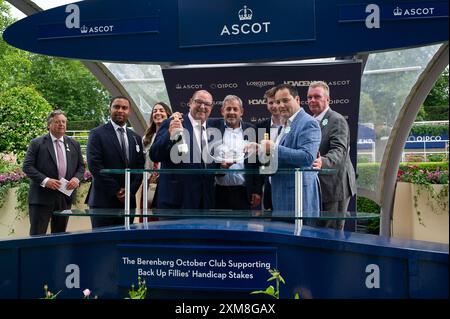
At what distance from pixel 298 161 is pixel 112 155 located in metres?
1.70

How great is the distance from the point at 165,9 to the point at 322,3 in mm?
1057

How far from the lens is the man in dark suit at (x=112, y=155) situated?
4.32 metres

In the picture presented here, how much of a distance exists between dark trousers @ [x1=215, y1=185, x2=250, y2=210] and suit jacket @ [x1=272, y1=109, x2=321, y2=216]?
63 cm

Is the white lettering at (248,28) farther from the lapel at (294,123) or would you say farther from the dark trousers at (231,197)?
the dark trousers at (231,197)

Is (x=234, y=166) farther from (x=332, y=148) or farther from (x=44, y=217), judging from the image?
(x=44, y=217)

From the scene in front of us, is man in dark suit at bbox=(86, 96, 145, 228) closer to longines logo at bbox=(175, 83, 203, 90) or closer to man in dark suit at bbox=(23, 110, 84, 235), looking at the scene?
man in dark suit at bbox=(23, 110, 84, 235)

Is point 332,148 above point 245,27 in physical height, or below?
below

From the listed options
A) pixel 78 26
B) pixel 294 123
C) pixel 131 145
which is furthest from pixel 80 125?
pixel 294 123

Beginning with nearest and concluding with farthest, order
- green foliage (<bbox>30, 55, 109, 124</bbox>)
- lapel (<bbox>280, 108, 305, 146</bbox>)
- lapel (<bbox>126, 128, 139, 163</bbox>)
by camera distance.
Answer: lapel (<bbox>280, 108, 305, 146</bbox>) → lapel (<bbox>126, 128, 139, 163</bbox>) → green foliage (<bbox>30, 55, 109, 124</bbox>)

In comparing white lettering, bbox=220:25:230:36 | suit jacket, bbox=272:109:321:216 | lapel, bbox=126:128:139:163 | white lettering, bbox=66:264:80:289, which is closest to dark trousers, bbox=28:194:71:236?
lapel, bbox=126:128:139:163

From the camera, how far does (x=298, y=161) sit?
325cm

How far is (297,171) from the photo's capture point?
3.16 meters

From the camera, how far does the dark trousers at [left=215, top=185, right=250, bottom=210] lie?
401cm
